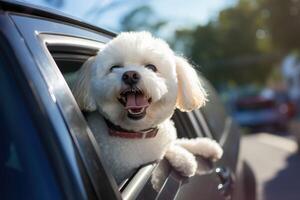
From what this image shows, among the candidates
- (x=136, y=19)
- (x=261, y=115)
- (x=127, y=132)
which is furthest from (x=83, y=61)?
(x=261, y=115)

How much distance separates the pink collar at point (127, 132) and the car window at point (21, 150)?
888 mm

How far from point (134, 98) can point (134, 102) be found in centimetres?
2

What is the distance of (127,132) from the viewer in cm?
250

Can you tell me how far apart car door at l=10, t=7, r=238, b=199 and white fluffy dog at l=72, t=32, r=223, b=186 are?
0.08 m

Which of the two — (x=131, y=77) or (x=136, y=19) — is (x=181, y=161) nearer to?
(x=131, y=77)

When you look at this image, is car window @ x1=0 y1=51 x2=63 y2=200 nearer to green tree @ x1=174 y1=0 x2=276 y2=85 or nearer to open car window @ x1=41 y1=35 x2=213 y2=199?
open car window @ x1=41 y1=35 x2=213 y2=199

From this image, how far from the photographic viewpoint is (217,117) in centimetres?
459

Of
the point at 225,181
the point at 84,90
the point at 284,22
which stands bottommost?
the point at 225,181

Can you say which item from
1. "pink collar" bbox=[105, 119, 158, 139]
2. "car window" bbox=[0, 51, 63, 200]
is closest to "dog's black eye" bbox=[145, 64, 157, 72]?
"pink collar" bbox=[105, 119, 158, 139]

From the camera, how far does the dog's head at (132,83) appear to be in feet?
7.80

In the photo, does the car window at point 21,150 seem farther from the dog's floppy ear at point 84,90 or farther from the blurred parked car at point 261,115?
the blurred parked car at point 261,115

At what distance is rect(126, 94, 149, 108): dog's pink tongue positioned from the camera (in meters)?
2.44

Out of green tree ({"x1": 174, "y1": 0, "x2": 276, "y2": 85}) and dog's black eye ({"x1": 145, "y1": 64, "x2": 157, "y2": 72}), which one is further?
green tree ({"x1": 174, "y1": 0, "x2": 276, "y2": 85})

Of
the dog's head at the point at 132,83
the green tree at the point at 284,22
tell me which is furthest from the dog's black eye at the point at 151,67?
the green tree at the point at 284,22
